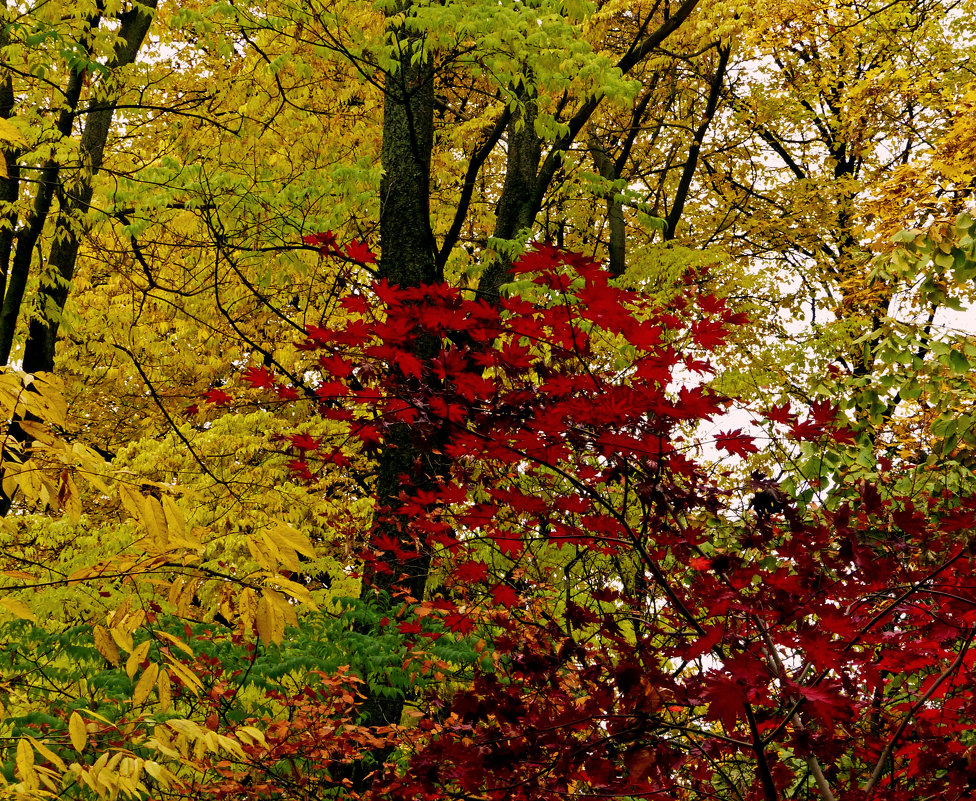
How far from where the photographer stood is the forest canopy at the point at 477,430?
284 centimetres

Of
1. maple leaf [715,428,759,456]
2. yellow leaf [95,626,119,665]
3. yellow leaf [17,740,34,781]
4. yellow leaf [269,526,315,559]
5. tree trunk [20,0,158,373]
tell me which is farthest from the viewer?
tree trunk [20,0,158,373]

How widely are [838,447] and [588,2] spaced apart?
14.0 ft

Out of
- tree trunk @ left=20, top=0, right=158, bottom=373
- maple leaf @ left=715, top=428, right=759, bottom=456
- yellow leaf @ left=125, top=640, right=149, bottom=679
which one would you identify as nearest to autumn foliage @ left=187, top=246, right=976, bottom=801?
maple leaf @ left=715, top=428, right=759, bottom=456

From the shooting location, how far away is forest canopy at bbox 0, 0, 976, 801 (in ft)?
9.33

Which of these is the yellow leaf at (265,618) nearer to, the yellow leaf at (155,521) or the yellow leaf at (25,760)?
the yellow leaf at (155,521)

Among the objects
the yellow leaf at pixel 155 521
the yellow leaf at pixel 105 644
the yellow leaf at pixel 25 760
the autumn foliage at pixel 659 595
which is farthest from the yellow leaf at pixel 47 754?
the autumn foliage at pixel 659 595

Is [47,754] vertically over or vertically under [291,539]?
under

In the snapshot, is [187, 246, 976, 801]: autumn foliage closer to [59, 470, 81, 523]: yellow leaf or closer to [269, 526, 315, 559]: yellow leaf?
[269, 526, 315, 559]: yellow leaf

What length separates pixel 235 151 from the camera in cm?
794

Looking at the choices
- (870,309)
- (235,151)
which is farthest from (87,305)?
(870,309)

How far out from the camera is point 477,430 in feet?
10.9

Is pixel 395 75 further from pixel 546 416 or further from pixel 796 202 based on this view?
pixel 796 202

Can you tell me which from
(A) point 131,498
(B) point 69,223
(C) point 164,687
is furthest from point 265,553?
(B) point 69,223

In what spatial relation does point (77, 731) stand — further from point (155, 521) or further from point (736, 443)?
point (736, 443)
